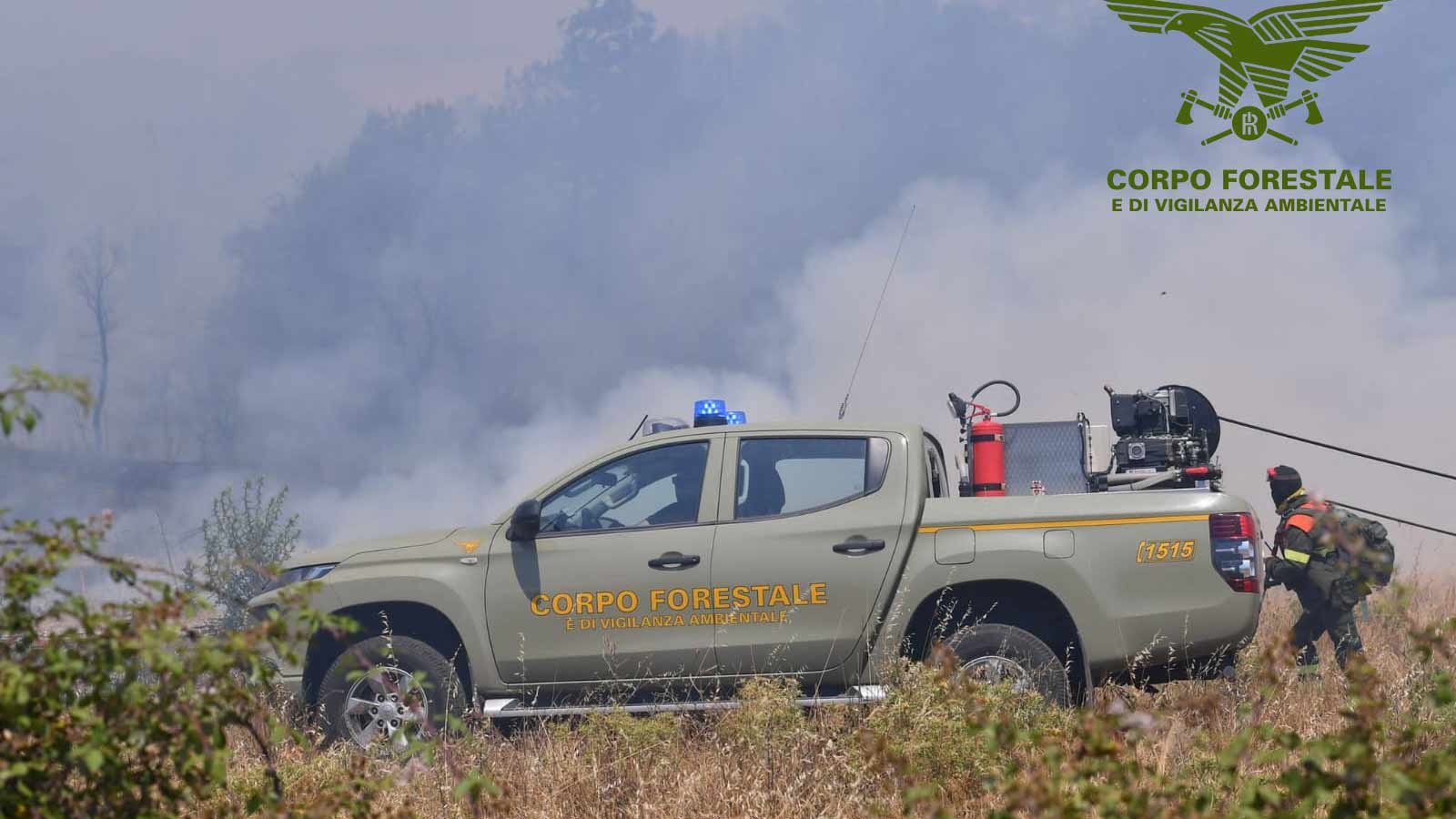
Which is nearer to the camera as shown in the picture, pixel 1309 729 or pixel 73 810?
pixel 73 810

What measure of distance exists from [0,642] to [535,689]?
378cm

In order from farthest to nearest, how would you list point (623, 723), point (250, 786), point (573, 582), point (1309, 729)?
point (573, 582), point (1309, 729), point (623, 723), point (250, 786)

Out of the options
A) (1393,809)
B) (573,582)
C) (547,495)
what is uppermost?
(547,495)

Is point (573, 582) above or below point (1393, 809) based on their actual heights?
above

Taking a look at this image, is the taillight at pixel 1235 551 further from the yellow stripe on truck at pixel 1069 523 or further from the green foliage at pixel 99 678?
the green foliage at pixel 99 678

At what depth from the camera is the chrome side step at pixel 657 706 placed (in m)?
6.02

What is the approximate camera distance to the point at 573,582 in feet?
21.3

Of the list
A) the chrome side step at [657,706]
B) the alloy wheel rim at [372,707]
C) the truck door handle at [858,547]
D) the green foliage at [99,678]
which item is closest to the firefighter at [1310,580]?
the truck door handle at [858,547]

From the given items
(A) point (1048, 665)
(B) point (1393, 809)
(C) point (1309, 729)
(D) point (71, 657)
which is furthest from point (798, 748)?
(D) point (71, 657)

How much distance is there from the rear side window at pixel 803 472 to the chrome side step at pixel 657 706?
0.92 meters

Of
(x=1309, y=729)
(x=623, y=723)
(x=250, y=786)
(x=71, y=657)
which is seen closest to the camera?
(x=71, y=657)

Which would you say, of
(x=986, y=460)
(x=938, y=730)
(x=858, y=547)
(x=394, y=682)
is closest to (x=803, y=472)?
(x=858, y=547)

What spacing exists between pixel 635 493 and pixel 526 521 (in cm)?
58

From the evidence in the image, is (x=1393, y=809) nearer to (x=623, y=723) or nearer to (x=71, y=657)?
(x=71, y=657)
